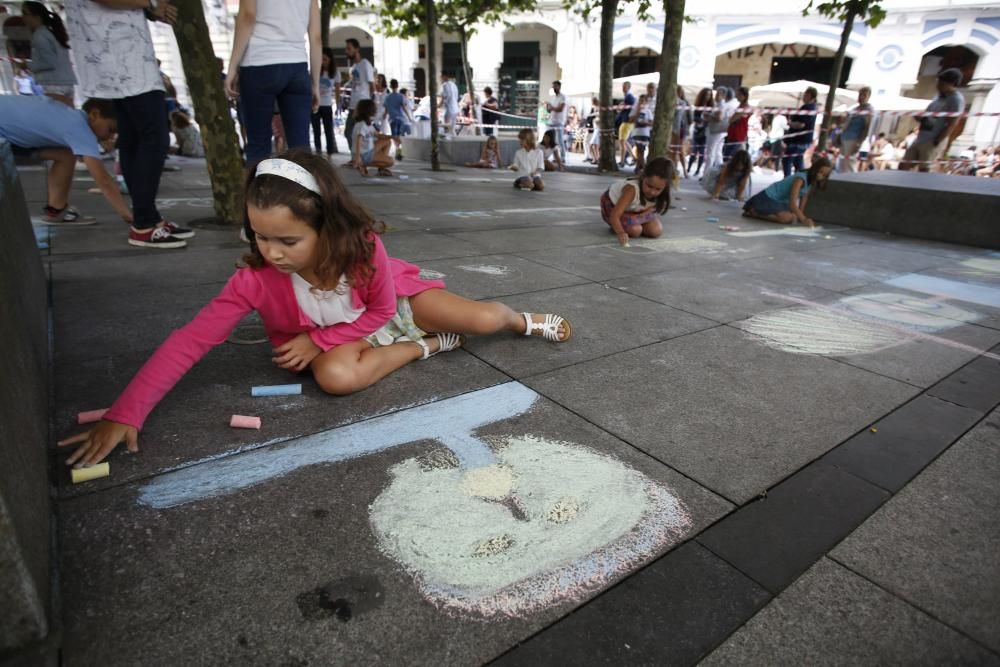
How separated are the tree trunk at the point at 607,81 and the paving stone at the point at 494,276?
30.2 ft

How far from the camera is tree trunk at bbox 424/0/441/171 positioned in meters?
10.8

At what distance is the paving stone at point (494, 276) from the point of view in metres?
4.05

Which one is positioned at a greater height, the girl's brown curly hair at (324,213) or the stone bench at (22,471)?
the girl's brown curly hair at (324,213)

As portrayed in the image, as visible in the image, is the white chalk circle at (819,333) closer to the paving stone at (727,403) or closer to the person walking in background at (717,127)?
the paving stone at (727,403)

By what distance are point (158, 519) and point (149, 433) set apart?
1.75 feet


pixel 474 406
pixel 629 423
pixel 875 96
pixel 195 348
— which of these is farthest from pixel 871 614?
pixel 875 96

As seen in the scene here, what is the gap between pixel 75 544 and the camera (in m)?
1.57

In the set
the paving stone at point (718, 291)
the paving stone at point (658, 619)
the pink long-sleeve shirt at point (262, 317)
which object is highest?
the pink long-sleeve shirt at point (262, 317)

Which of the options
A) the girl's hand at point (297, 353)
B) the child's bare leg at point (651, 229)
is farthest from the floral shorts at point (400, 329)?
the child's bare leg at point (651, 229)

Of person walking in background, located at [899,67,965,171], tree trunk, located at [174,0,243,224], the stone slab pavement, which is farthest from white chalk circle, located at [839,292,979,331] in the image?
person walking in background, located at [899,67,965,171]

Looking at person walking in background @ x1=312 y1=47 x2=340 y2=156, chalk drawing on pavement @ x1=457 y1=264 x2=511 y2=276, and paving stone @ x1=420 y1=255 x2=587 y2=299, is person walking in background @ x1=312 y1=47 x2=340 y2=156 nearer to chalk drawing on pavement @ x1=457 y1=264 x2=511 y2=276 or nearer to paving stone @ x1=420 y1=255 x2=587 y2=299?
paving stone @ x1=420 y1=255 x2=587 y2=299

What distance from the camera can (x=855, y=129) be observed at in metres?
12.6

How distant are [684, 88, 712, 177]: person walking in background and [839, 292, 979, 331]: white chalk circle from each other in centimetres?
965

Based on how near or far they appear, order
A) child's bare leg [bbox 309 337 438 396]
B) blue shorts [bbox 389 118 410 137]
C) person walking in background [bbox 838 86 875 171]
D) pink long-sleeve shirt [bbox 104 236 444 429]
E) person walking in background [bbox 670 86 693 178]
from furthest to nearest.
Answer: blue shorts [bbox 389 118 410 137] → person walking in background [bbox 670 86 693 178] → person walking in background [bbox 838 86 875 171] → child's bare leg [bbox 309 337 438 396] → pink long-sleeve shirt [bbox 104 236 444 429]
